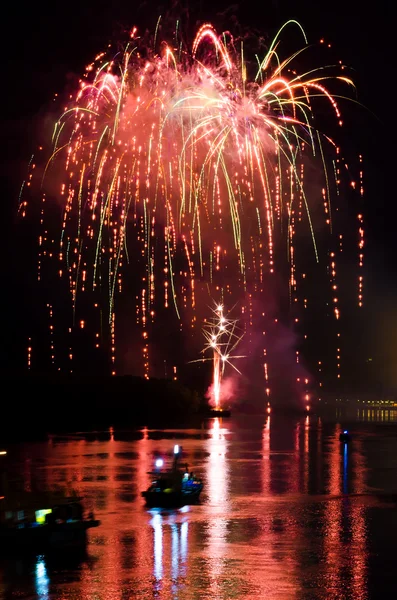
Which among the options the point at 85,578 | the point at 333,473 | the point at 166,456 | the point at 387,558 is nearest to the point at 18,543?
the point at 85,578

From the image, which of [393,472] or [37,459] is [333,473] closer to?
[393,472]

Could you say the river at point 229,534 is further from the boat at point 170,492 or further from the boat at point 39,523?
the boat at point 39,523

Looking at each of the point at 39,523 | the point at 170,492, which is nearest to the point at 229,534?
the point at 170,492

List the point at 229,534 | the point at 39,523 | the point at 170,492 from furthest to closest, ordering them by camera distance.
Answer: the point at 170,492 → the point at 229,534 → the point at 39,523

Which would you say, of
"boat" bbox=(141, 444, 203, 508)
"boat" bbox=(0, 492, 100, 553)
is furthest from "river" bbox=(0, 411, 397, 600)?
"boat" bbox=(0, 492, 100, 553)

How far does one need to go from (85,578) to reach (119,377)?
83.5 m

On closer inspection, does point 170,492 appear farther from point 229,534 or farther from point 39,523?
point 39,523

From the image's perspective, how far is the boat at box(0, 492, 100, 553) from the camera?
82.5ft

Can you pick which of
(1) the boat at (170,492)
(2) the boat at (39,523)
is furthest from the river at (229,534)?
(2) the boat at (39,523)

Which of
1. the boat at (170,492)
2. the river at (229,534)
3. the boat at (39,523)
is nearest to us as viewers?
the river at (229,534)

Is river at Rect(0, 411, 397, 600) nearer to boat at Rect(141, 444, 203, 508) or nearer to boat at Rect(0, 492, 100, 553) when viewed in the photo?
boat at Rect(141, 444, 203, 508)

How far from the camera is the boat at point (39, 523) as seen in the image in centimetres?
2516

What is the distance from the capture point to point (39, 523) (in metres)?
25.5

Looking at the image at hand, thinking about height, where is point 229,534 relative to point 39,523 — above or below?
below
